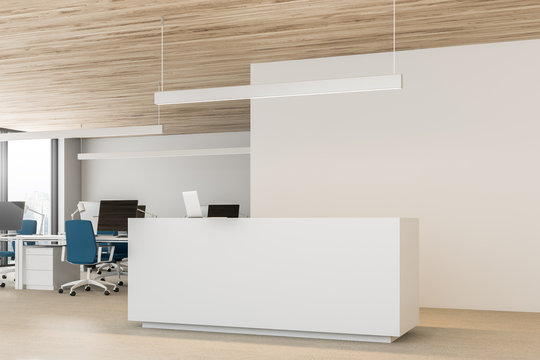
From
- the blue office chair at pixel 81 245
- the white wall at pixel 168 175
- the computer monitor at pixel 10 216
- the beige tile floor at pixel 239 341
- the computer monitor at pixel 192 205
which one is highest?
the white wall at pixel 168 175

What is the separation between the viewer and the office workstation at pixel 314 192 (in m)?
5.68

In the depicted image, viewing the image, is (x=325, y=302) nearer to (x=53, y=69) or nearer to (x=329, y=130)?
(x=329, y=130)

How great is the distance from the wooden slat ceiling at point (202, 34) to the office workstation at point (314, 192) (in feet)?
0.12

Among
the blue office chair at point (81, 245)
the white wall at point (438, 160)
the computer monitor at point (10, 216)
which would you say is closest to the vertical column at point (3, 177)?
the computer monitor at point (10, 216)

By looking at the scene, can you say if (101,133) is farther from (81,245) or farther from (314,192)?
(314,192)

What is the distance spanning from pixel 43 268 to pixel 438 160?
19.6ft

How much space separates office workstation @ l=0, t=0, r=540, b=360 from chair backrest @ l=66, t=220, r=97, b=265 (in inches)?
0.9

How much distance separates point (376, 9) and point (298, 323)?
306cm

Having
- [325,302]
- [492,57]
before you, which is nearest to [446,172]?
[492,57]

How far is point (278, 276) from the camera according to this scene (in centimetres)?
587

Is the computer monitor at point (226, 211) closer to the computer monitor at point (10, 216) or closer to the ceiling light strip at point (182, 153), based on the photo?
the ceiling light strip at point (182, 153)

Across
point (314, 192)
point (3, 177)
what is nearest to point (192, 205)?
point (314, 192)

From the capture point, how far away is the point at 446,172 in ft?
25.2

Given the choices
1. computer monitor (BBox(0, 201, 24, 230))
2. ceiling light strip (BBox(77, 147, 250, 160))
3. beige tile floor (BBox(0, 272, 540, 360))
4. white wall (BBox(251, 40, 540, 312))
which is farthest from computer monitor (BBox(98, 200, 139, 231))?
beige tile floor (BBox(0, 272, 540, 360))
